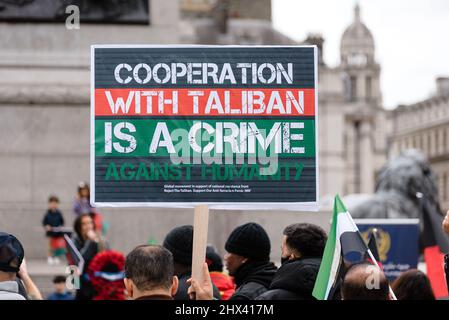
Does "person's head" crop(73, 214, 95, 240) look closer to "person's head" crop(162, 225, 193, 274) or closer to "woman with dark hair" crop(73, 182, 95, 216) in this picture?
"woman with dark hair" crop(73, 182, 95, 216)

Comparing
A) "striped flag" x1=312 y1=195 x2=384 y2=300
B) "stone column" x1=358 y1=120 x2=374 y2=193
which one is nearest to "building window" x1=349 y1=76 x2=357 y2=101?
"stone column" x1=358 y1=120 x2=374 y2=193

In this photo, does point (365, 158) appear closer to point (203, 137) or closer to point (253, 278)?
point (253, 278)

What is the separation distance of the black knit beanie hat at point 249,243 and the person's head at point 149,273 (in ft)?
5.91

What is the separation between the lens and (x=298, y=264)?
6453mm

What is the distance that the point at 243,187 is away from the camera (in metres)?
6.27

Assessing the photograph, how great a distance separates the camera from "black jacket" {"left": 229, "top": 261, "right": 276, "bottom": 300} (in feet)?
22.7

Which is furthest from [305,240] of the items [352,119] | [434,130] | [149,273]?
[352,119]

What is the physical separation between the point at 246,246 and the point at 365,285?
200 centimetres

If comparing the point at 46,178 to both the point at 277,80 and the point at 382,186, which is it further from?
the point at 277,80

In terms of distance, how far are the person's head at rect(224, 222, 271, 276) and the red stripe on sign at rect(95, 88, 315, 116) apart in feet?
3.50

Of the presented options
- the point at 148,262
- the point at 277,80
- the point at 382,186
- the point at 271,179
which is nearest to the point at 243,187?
the point at 271,179

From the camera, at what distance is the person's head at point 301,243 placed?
6.69m

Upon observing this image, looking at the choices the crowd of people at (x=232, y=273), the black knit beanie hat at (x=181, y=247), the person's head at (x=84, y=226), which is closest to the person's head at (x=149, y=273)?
the crowd of people at (x=232, y=273)

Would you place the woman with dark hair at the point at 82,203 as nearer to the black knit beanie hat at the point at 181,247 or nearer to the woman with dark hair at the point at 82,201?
the woman with dark hair at the point at 82,201
